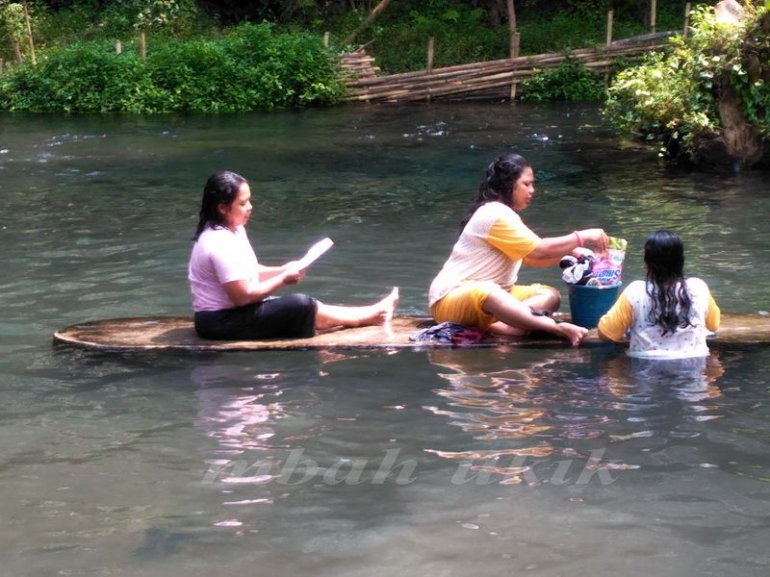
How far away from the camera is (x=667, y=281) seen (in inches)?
254

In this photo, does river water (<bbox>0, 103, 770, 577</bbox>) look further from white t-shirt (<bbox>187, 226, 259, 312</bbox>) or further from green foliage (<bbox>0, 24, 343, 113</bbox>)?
green foliage (<bbox>0, 24, 343, 113</bbox>)

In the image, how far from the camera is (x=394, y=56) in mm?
27031

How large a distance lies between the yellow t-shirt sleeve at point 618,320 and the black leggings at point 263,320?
186 centimetres

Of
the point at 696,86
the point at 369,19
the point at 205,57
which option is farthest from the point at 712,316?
the point at 369,19

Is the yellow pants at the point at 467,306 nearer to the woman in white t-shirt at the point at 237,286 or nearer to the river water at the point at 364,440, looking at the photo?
the river water at the point at 364,440

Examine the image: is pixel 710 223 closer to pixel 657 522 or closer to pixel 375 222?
pixel 375 222

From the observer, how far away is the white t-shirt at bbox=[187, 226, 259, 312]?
6.88 meters

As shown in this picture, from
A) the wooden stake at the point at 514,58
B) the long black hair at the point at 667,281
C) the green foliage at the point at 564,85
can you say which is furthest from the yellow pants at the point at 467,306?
the wooden stake at the point at 514,58

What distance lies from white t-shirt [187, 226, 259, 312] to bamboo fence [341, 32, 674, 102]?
56.1 feet

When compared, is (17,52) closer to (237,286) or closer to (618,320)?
(237,286)

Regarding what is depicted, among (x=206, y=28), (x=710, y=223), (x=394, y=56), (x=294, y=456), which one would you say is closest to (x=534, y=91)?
(x=394, y=56)

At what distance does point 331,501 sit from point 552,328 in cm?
238

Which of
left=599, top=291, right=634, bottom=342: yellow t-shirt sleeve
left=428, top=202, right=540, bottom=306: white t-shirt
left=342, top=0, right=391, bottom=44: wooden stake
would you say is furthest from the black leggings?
left=342, top=0, right=391, bottom=44: wooden stake

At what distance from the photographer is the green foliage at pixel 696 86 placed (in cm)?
1398
